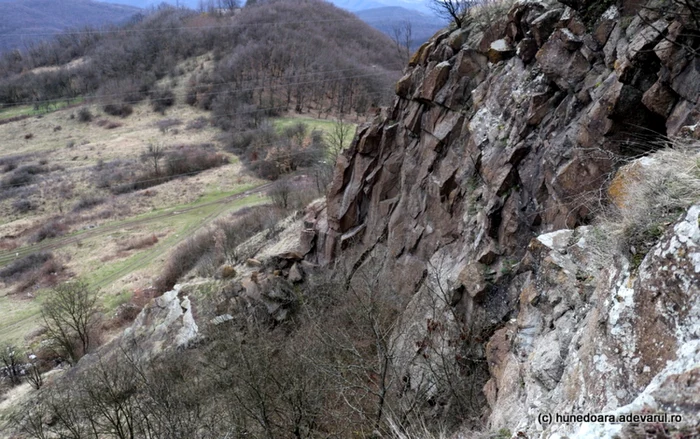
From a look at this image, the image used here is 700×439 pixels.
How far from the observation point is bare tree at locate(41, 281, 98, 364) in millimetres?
26703

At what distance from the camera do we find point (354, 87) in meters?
85.9

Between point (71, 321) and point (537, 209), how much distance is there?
31.2 m

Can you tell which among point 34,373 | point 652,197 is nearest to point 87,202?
point 34,373

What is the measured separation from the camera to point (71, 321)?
95.1 feet

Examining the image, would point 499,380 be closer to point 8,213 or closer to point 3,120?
point 8,213

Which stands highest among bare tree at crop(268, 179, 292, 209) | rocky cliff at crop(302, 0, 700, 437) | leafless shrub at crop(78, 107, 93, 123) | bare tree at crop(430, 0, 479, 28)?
bare tree at crop(430, 0, 479, 28)

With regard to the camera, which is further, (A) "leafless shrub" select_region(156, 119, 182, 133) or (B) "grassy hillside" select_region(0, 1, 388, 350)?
(A) "leafless shrub" select_region(156, 119, 182, 133)

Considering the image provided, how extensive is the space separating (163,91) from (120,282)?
68.8m

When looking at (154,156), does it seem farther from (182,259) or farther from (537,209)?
(537,209)

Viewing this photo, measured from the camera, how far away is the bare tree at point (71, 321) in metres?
26.7

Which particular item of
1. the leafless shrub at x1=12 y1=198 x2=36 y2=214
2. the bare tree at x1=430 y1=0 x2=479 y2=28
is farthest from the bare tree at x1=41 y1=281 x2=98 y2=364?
the bare tree at x1=430 y1=0 x2=479 y2=28

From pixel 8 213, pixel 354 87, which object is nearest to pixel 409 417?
pixel 8 213

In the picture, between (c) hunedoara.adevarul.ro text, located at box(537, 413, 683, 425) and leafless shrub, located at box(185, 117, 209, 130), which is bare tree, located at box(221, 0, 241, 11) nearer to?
leafless shrub, located at box(185, 117, 209, 130)

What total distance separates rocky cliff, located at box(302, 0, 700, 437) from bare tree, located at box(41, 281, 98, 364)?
1895 cm
